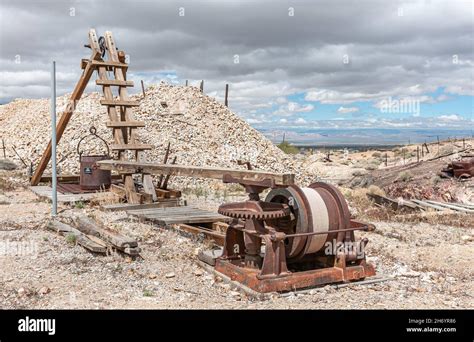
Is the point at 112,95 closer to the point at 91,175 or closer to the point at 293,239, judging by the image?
the point at 91,175

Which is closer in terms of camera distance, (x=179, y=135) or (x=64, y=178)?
(x=64, y=178)

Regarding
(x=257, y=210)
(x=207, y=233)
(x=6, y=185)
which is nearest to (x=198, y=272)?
(x=257, y=210)

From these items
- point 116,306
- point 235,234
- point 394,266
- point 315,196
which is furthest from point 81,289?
point 394,266

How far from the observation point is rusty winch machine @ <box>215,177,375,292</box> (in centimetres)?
573

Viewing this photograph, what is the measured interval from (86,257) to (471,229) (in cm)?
770

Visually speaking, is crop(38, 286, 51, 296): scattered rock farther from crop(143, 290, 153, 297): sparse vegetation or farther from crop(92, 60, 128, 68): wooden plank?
crop(92, 60, 128, 68): wooden plank

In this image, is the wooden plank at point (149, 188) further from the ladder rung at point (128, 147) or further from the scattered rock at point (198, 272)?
the scattered rock at point (198, 272)

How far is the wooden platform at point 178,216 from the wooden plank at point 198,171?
785 millimetres

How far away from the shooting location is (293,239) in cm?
591

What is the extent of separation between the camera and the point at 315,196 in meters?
6.03

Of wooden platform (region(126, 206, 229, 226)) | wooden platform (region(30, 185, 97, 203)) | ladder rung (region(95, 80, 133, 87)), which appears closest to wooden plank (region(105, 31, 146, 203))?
ladder rung (region(95, 80, 133, 87))

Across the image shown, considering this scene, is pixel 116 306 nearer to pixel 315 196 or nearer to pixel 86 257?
pixel 86 257

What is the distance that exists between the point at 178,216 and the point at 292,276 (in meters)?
3.79

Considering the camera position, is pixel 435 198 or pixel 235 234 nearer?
pixel 235 234
